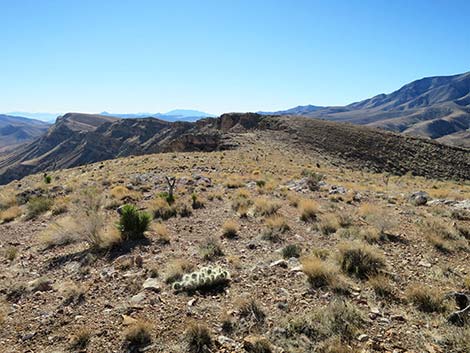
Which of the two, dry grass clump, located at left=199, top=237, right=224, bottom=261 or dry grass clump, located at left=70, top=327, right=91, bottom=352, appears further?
dry grass clump, located at left=199, top=237, right=224, bottom=261

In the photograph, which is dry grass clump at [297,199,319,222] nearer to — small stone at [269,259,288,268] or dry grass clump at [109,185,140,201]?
small stone at [269,259,288,268]

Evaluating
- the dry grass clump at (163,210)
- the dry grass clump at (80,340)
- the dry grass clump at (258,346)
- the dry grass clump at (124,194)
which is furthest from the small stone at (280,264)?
the dry grass clump at (124,194)

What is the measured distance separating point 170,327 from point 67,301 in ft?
7.84

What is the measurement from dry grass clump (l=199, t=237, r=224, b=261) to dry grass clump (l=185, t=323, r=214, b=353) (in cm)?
290

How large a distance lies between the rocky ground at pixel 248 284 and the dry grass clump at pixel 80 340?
0.06 feet

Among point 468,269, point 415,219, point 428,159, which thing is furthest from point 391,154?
point 468,269

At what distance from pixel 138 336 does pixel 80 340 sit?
2.89ft

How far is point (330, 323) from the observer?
5.00 meters

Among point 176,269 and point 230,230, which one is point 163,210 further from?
point 176,269

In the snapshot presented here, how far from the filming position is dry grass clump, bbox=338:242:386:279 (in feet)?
22.0

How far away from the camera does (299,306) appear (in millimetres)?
5660

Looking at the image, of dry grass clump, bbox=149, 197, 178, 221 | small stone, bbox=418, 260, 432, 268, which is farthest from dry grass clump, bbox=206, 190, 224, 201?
small stone, bbox=418, 260, 432, 268

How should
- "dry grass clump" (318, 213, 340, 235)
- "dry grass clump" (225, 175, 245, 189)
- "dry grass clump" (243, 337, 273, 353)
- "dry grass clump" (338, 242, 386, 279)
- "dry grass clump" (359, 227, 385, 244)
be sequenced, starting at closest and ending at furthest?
"dry grass clump" (243, 337, 273, 353)
"dry grass clump" (338, 242, 386, 279)
"dry grass clump" (359, 227, 385, 244)
"dry grass clump" (318, 213, 340, 235)
"dry grass clump" (225, 175, 245, 189)

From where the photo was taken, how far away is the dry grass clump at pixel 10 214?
42.5ft
